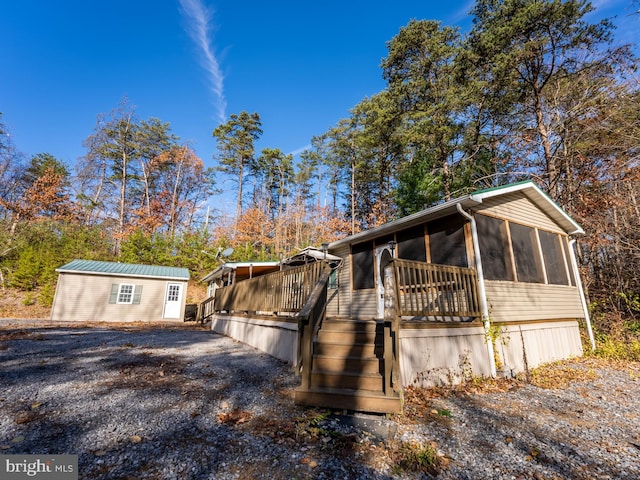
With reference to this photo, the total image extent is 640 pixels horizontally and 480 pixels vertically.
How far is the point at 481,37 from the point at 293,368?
17.0m

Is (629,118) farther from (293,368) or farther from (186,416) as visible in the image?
(186,416)

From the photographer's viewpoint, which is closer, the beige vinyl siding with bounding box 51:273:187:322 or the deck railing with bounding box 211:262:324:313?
the deck railing with bounding box 211:262:324:313

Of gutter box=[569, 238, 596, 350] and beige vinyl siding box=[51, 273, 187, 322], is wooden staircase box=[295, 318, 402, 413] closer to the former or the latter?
gutter box=[569, 238, 596, 350]

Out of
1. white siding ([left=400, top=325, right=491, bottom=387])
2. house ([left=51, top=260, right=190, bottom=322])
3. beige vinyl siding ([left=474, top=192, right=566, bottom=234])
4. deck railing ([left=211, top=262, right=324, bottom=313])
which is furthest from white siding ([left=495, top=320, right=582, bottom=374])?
house ([left=51, top=260, right=190, bottom=322])

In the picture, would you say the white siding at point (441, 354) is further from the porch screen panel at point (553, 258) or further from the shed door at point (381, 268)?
the porch screen panel at point (553, 258)

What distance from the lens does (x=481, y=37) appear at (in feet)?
44.2

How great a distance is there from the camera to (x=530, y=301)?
7.08 metres

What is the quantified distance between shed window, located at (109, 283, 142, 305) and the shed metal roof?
714mm

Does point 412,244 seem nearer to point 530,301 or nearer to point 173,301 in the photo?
point 530,301

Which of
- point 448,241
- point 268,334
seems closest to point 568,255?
point 448,241

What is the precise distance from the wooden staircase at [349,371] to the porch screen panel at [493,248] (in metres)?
3.43

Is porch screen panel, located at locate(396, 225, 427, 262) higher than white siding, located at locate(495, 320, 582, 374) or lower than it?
higher

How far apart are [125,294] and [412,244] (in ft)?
52.2

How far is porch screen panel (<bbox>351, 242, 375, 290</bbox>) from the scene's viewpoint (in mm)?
8664
